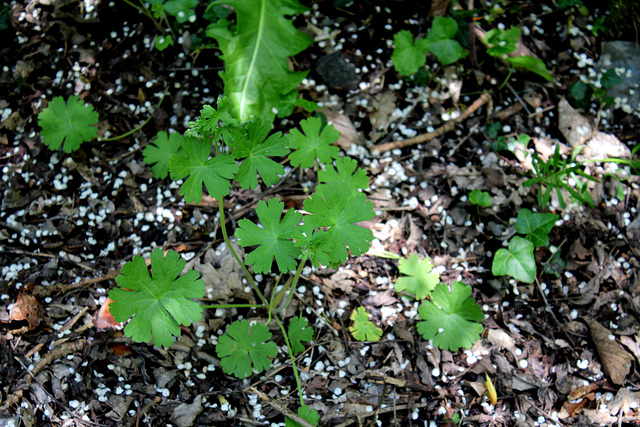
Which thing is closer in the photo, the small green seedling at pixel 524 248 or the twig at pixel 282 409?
the twig at pixel 282 409

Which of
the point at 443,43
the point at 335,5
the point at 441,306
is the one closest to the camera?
the point at 441,306

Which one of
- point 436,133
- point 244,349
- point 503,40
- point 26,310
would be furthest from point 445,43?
point 26,310

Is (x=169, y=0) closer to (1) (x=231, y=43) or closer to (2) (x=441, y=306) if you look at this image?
(1) (x=231, y=43)

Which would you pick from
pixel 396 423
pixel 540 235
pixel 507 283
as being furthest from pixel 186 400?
pixel 540 235

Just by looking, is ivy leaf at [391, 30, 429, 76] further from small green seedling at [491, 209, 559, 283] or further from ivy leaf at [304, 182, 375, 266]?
ivy leaf at [304, 182, 375, 266]

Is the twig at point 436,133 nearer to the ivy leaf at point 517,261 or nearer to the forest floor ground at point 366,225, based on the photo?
the forest floor ground at point 366,225

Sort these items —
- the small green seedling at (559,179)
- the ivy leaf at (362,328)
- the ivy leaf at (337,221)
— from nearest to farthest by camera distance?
the ivy leaf at (337,221) < the ivy leaf at (362,328) < the small green seedling at (559,179)

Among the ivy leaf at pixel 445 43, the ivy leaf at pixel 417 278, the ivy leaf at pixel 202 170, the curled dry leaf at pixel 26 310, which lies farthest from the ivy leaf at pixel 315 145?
the curled dry leaf at pixel 26 310
